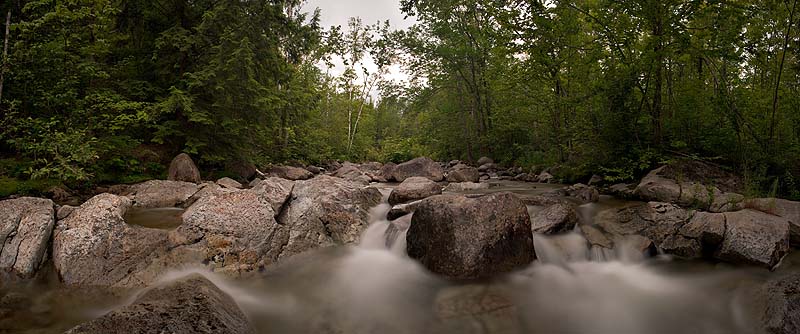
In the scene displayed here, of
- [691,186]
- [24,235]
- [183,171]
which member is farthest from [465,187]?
[24,235]

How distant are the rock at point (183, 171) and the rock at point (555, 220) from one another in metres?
9.04

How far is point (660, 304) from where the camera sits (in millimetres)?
4461

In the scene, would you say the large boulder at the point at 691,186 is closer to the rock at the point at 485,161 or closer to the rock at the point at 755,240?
the rock at the point at 755,240

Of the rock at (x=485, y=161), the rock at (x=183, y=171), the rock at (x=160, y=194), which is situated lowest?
the rock at (x=485, y=161)

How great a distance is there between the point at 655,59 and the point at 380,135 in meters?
47.9

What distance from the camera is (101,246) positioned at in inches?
182

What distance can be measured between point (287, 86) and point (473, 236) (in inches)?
563

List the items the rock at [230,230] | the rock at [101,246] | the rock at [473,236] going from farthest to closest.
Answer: the rock at [230,230] → the rock at [473,236] → the rock at [101,246]

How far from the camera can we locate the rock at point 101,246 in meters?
4.38

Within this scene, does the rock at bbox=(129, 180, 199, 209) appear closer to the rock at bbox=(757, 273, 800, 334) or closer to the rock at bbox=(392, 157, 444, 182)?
the rock at bbox=(757, 273, 800, 334)

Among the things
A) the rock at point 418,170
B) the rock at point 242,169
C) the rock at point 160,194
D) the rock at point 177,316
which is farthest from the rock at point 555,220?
the rock at point 242,169

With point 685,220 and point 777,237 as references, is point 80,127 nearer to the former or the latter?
point 685,220

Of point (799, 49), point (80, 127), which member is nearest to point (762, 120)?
point (799, 49)

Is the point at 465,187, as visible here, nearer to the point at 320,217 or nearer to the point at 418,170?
the point at 418,170
